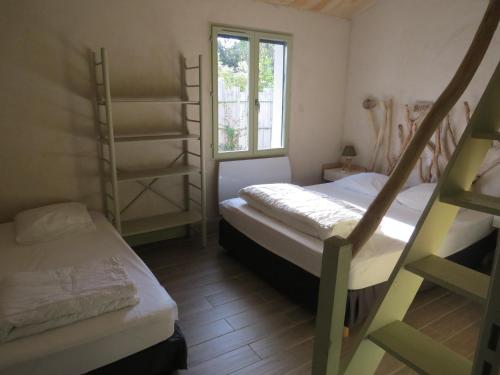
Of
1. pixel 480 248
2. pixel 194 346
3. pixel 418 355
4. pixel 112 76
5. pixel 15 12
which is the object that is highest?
pixel 15 12

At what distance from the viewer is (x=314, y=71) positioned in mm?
4258

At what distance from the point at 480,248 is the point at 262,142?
2.34 metres

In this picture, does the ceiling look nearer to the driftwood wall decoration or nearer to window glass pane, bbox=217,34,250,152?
window glass pane, bbox=217,34,250,152

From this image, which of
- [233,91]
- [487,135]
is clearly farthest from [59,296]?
[233,91]

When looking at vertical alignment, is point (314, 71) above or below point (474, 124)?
above

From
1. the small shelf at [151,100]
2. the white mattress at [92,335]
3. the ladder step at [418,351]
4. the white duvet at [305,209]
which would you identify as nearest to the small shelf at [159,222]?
the white duvet at [305,209]

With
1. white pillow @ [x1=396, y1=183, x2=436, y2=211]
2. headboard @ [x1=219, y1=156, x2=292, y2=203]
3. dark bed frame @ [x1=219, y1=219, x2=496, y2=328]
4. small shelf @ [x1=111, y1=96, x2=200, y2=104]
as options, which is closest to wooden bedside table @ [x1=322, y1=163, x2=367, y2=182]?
headboard @ [x1=219, y1=156, x2=292, y2=203]

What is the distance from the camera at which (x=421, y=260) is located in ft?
3.89

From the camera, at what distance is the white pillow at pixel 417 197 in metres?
3.17

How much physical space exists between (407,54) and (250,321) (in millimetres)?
3161

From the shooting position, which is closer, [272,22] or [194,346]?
[194,346]

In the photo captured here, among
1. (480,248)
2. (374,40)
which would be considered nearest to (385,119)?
(374,40)

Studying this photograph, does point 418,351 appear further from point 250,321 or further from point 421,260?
point 250,321

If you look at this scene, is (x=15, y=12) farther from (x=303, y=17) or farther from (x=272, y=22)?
(x=303, y=17)
